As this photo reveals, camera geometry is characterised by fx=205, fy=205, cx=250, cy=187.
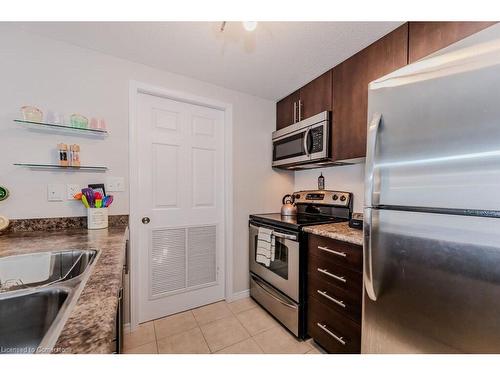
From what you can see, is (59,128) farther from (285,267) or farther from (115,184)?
(285,267)

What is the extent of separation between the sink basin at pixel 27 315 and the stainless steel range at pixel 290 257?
1.38 meters

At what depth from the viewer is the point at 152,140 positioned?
6.12ft

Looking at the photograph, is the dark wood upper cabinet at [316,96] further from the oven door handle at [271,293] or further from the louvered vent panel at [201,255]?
the oven door handle at [271,293]

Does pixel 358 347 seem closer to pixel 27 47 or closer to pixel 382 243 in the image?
pixel 382 243

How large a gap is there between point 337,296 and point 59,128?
7.39 ft

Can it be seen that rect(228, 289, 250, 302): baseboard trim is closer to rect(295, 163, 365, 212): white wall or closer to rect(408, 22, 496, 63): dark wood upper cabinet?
rect(295, 163, 365, 212): white wall

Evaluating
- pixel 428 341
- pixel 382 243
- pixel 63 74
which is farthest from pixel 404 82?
pixel 63 74

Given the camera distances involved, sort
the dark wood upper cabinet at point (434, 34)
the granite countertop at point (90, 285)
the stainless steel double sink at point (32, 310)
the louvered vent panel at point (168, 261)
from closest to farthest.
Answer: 1. the granite countertop at point (90, 285)
2. the stainless steel double sink at point (32, 310)
3. the dark wood upper cabinet at point (434, 34)
4. the louvered vent panel at point (168, 261)

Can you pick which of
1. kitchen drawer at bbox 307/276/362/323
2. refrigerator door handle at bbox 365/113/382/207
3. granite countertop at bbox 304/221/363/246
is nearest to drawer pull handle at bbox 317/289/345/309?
kitchen drawer at bbox 307/276/362/323

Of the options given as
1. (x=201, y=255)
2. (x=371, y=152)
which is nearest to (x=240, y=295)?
(x=201, y=255)

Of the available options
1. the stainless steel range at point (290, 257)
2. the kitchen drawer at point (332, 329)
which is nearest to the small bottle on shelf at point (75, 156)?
the stainless steel range at point (290, 257)

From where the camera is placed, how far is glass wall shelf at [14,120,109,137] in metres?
1.37

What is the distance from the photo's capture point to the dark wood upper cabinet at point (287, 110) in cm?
218

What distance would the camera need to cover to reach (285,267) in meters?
1.75
